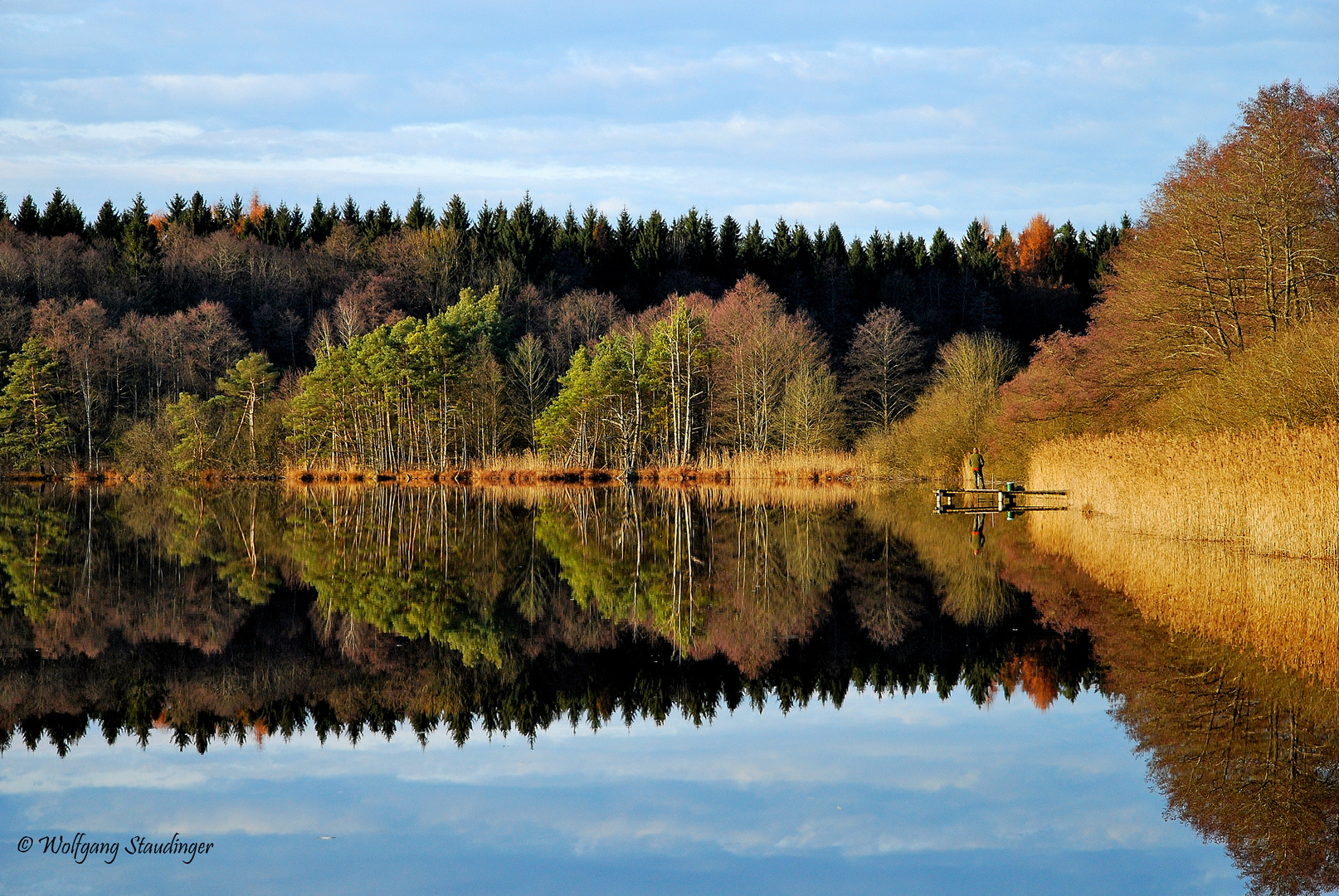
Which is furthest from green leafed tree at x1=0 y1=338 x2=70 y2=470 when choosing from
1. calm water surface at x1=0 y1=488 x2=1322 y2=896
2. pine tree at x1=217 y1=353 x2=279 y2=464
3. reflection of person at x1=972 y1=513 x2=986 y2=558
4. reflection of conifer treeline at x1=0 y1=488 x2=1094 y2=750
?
reflection of person at x1=972 y1=513 x2=986 y2=558

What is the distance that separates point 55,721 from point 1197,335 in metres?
26.8

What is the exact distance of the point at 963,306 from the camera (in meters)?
80.2

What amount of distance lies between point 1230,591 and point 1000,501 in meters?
16.7

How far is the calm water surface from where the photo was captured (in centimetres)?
633

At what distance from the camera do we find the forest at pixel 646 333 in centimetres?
2653

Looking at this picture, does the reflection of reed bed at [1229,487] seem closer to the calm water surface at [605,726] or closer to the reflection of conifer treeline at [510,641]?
the calm water surface at [605,726]

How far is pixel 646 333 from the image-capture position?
214ft

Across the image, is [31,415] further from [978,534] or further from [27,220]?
[978,534]

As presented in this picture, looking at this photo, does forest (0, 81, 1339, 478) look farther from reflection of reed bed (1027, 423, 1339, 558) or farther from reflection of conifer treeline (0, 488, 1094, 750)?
reflection of conifer treeline (0, 488, 1094, 750)

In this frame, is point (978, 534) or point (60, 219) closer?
point (978, 534)

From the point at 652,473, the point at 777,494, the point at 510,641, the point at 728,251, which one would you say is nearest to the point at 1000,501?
the point at 777,494

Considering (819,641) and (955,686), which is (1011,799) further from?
(819,641)

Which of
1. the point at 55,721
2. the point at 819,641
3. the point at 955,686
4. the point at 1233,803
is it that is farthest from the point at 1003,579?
the point at 55,721

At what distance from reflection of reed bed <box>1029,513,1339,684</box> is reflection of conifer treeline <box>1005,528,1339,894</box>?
20.3 inches
